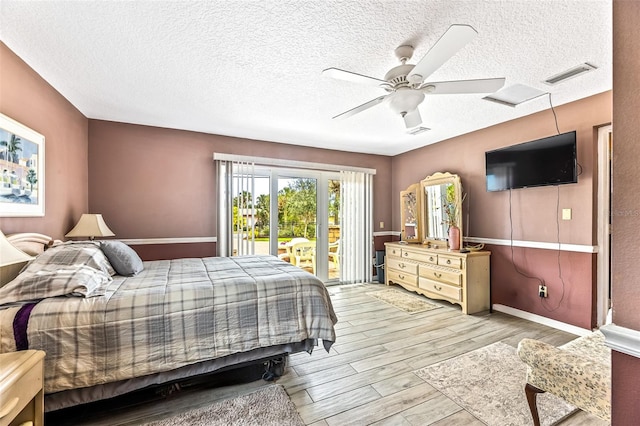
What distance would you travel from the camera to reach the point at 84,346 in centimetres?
163

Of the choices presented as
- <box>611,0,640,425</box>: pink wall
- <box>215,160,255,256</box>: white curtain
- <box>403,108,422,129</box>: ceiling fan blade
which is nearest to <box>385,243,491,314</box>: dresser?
<box>403,108,422,129</box>: ceiling fan blade

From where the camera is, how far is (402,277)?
4668 mm

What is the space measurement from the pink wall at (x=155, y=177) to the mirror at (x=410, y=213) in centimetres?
269

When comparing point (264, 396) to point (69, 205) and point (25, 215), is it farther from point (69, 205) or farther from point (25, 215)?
point (69, 205)

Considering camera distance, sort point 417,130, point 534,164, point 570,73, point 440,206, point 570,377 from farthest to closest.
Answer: point 440,206 → point 417,130 → point 534,164 → point 570,73 → point 570,377

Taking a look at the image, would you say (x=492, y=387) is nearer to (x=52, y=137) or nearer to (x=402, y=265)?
(x=402, y=265)

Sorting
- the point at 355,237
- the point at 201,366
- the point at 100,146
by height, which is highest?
the point at 100,146

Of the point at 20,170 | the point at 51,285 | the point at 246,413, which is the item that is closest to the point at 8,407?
the point at 51,285

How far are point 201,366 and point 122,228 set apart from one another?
265 centimetres

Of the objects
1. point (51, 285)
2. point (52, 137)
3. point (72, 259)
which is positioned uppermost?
point (52, 137)

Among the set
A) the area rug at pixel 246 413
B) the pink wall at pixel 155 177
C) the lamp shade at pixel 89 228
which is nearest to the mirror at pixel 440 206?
the pink wall at pixel 155 177

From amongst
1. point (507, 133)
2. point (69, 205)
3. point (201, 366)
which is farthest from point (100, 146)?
point (507, 133)

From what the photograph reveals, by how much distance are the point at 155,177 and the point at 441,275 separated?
425 centimetres

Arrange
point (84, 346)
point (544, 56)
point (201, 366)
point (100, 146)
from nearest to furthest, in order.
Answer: point (84, 346) < point (201, 366) < point (544, 56) < point (100, 146)
